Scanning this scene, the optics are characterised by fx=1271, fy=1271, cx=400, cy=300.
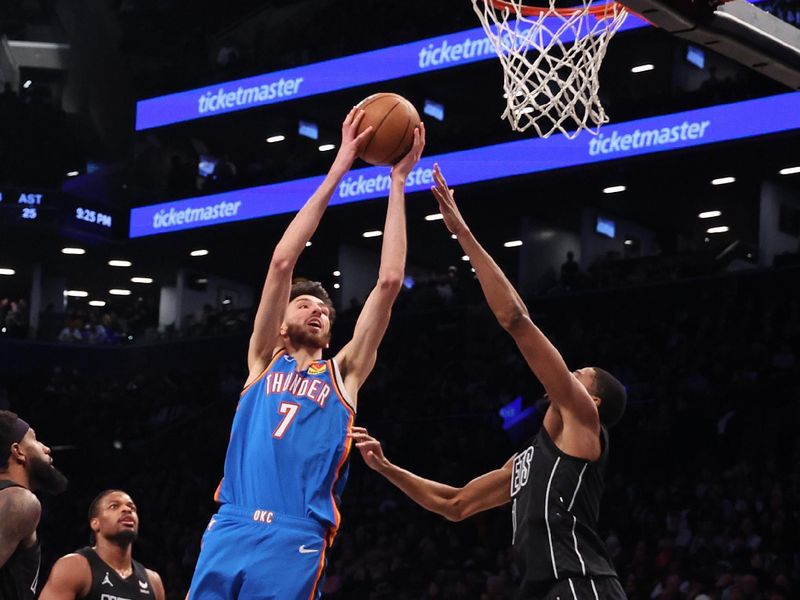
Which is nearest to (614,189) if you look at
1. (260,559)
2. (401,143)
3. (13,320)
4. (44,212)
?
(44,212)

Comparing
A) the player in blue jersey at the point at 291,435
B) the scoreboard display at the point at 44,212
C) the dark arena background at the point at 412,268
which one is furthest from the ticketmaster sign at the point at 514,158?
the player in blue jersey at the point at 291,435

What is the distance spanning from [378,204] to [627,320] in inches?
193

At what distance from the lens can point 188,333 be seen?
24.5 meters

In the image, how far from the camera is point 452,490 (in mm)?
5098

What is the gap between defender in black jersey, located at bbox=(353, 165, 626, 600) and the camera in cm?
439

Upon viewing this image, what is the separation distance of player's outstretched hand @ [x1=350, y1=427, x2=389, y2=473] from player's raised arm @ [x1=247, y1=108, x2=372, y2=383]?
43cm

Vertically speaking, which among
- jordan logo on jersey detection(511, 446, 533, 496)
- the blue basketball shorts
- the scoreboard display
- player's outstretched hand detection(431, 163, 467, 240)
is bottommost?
the blue basketball shorts

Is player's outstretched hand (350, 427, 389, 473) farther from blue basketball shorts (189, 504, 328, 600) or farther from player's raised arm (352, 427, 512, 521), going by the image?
blue basketball shorts (189, 504, 328, 600)

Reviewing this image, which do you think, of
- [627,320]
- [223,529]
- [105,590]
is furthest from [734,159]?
[223,529]

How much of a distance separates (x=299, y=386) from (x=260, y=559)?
0.64 m

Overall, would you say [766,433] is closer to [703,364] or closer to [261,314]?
[703,364]

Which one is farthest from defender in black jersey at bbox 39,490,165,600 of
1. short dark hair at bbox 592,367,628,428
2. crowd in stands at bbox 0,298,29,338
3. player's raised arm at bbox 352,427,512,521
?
crowd in stands at bbox 0,298,29,338

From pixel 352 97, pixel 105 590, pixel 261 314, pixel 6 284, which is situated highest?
pixel 352 97

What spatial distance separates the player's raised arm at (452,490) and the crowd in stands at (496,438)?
5.71 metres
